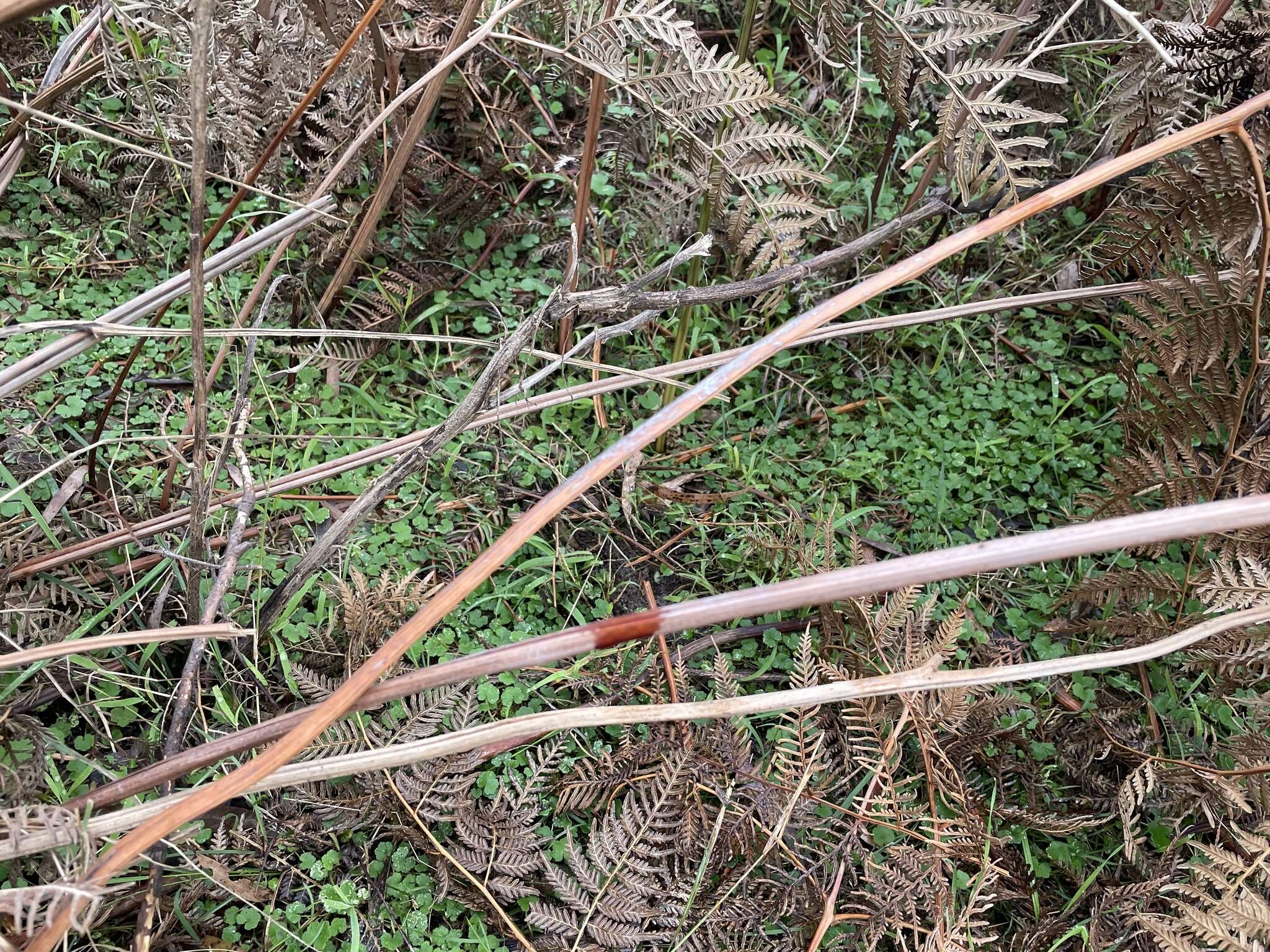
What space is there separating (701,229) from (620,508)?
0.66 metres

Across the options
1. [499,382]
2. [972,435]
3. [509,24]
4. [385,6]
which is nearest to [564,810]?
[499,382]

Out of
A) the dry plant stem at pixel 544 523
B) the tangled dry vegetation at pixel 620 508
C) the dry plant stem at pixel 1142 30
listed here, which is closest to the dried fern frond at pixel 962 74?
the tangled dry vegetation at pixel 620 508

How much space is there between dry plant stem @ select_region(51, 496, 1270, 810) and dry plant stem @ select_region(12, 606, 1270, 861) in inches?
4.3

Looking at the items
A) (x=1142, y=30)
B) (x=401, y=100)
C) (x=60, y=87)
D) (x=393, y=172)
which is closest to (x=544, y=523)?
(x=401, y=100)

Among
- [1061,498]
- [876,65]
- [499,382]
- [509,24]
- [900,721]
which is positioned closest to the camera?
[499,382]

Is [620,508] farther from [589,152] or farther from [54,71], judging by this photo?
[54,71]

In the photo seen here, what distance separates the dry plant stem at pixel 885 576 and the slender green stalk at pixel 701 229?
2.82ft

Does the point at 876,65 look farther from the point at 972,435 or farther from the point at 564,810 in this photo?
the point at 564,810

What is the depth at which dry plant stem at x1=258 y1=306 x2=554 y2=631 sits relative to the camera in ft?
4.58

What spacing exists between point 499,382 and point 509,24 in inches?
52.3

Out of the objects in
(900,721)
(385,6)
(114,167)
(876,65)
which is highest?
(385,6)

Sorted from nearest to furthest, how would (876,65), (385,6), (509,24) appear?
1. (876,65)
2. (385,6)
3. (509,24)

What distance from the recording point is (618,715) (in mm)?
1090

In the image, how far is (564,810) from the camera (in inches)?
64.6
